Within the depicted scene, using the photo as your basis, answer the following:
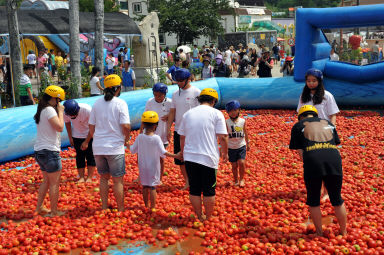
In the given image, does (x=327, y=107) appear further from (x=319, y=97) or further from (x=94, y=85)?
(x=94, y=85)

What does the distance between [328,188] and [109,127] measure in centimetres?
303

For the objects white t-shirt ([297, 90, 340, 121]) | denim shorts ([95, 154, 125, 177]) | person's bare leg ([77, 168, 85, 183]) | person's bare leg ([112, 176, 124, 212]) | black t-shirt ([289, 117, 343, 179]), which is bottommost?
person's bare leg ([77, 168, 85, 183])

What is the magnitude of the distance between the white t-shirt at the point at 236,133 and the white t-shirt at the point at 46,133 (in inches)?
113

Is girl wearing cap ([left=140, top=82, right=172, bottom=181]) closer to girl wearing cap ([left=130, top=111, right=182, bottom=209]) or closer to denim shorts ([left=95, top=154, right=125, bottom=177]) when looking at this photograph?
girl wearing cap ([left=130, top=111, right=182, bottom=209])

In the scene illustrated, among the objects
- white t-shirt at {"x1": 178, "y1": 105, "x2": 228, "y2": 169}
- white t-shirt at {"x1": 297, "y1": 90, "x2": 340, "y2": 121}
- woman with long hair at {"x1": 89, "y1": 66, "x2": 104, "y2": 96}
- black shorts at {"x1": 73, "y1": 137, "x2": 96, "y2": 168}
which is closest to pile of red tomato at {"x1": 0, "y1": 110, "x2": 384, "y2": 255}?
black shorts at {"x1": 73, "y1": 137, "x2": 96, "y2": 168}

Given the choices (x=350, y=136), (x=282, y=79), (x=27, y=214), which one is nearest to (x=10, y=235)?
(x=27, y=214)

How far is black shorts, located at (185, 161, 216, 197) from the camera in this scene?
17.9ft

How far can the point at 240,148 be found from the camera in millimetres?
7102

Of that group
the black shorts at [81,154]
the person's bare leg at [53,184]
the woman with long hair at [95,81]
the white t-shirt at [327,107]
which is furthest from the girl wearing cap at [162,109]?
the woman with long hair at [95,81]

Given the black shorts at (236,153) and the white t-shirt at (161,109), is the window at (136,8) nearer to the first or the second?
the white t-shirt at (161,109)

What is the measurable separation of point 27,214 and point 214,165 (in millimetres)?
3149

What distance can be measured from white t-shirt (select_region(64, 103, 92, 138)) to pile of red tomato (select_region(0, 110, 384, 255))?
1.00 metres

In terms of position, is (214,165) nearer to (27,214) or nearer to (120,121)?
(120,121)

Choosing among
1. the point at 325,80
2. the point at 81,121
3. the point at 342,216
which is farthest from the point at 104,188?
the point at 325,80
